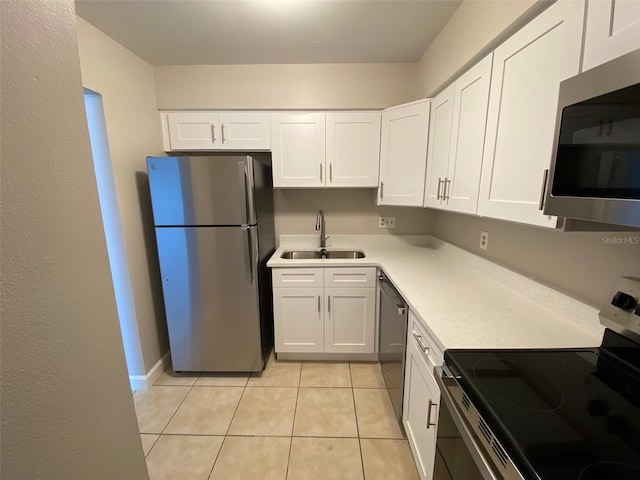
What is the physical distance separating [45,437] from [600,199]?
1359 mm

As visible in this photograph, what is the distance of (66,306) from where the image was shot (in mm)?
590

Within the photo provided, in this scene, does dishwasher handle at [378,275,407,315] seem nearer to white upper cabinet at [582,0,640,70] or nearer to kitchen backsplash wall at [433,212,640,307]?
kitchen backsplash wall at [433,212,640,307]

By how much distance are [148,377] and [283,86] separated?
8.57 ft

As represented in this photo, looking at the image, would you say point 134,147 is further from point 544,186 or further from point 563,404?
point 563,404

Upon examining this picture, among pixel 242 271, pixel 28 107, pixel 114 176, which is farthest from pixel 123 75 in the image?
pixel 28 107

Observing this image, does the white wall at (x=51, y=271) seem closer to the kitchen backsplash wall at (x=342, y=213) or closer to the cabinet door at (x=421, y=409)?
the cabinet door at (x=421, y=409)

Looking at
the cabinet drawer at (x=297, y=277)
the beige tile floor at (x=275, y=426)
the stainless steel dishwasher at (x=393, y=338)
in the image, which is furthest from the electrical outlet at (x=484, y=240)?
the beige tile floor at (x=275, y=426)

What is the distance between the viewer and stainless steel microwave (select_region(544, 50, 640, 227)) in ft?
1.91

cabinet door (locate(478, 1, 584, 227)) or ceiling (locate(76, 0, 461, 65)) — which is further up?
ceiling (locate(76, 0, 461, 65))

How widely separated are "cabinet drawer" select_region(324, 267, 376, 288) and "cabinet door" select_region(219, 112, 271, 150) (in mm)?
1231

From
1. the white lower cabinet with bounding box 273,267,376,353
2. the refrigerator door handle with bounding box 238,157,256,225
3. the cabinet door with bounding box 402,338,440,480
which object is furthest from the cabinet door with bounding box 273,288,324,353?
the cabinet door with bounding box 402,338,440,480

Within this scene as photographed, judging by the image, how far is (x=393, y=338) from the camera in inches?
63.7

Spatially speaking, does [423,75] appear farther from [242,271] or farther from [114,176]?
[114,176]

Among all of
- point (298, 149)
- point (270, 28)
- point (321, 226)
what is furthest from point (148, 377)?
point (270, 28)
